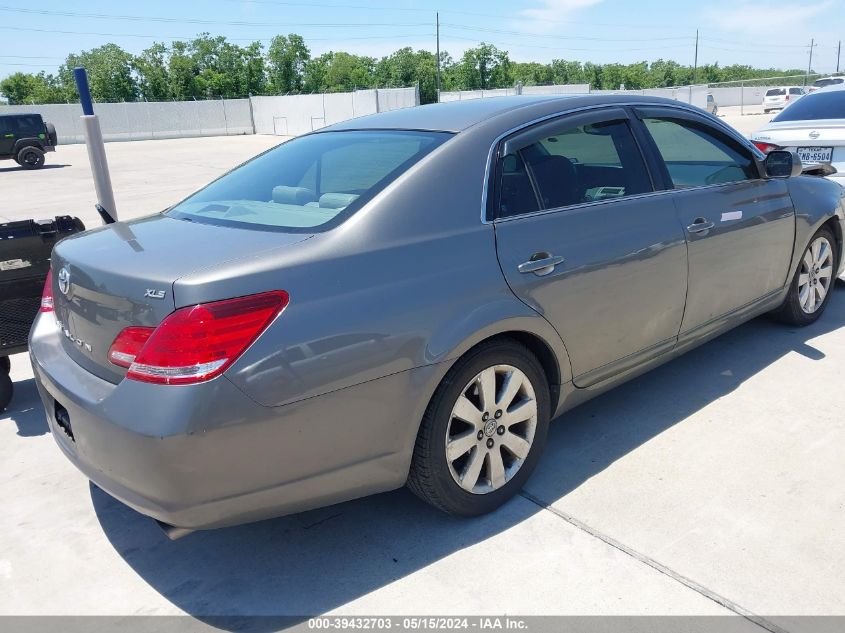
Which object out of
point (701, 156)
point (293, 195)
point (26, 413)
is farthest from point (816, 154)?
point (26, 413)

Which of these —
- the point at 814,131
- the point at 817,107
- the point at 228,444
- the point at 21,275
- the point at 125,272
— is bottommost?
the point at 228,444

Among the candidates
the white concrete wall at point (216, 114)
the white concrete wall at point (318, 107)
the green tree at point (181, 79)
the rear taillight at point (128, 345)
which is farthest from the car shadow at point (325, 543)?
the green tree at point (181, 79)

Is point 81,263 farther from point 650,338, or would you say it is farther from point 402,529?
point 650,338

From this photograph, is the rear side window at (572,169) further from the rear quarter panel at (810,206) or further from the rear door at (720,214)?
the rear quarter panel at (810,206)

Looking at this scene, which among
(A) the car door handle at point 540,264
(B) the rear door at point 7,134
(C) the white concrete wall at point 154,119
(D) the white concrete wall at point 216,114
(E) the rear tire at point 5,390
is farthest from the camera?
(C) the white concrete wall at point 154,119

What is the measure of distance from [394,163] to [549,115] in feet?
2.71

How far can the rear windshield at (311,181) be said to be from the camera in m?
2.63

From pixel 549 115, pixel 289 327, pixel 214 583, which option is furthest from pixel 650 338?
pixel 214 583

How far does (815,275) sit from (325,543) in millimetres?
3851

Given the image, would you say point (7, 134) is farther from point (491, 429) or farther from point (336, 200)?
point (491, 429)

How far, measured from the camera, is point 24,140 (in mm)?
24516

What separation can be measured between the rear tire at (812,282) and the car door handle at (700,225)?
51.7 inches

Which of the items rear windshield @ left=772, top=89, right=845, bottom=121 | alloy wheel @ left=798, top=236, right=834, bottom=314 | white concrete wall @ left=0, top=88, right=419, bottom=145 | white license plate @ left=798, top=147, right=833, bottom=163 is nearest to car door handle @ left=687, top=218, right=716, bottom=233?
alloy wheel @ left=798, top=236, right=834, bottom=314

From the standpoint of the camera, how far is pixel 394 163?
2.75 meters
